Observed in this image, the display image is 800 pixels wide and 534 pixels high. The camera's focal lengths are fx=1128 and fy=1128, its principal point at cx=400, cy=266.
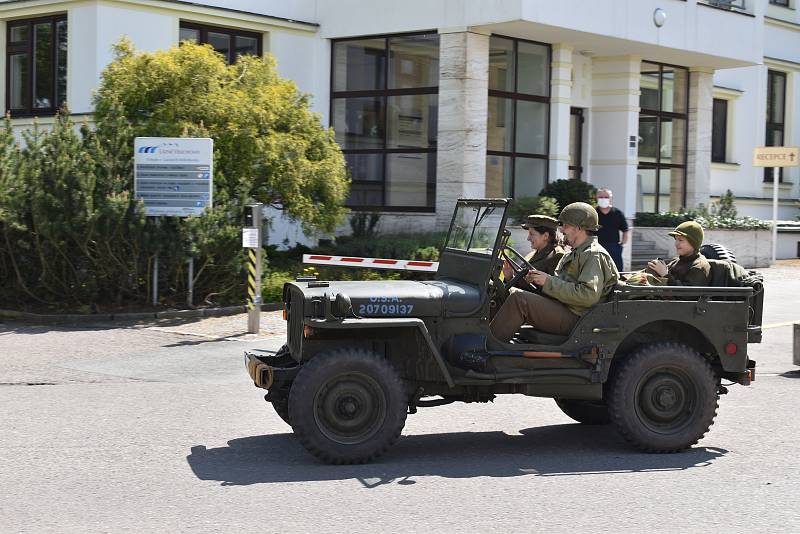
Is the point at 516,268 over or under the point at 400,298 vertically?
over

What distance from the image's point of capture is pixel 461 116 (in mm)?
20906

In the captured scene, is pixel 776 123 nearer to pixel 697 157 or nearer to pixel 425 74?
pixel 697 157

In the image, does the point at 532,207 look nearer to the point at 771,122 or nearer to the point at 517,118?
the point at 517,118

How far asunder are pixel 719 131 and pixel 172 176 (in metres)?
20.1

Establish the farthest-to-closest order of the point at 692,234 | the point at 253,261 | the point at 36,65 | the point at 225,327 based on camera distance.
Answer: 1. the point at 36,65
2. the point at 253,261
3. the point at 225,327
4. the point at 692,234

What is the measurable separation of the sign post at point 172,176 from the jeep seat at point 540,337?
8350 mm

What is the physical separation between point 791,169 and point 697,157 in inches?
337

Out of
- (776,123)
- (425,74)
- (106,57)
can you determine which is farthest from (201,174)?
(776,123)

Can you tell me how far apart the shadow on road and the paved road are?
0.06 feet

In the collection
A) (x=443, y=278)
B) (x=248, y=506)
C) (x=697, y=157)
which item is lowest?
(x=248, y=506)

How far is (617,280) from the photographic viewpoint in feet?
25.6

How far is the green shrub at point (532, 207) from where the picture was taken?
21.0 m

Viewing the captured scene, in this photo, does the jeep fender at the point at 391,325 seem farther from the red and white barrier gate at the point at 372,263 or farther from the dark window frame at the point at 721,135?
the dark window frame at the point at 721,135

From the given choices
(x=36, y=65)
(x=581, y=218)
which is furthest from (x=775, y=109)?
(x=581, y=218)
